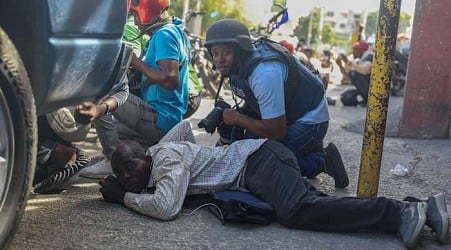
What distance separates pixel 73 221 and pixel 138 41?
2044 mm

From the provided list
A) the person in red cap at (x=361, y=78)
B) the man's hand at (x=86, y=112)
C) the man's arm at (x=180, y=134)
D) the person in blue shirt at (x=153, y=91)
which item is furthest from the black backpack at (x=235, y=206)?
the person in red cap at (x=361, y=78)

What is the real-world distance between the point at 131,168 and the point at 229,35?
1.04 meters

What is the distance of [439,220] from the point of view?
127 inches

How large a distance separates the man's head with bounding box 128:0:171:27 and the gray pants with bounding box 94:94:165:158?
571 mm

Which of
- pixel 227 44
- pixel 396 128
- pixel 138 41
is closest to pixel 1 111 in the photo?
pixel 227 44

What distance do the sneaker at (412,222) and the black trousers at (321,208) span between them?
5 cm

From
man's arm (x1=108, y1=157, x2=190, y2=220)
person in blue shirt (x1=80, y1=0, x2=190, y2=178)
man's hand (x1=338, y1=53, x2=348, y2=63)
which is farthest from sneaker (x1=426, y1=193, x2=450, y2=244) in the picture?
man's hand (x1=338, y1=53, x2=348, y2=63)

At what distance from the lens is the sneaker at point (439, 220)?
320 centimetres

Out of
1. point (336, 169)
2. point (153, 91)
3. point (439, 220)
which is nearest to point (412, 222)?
point (439, 220)

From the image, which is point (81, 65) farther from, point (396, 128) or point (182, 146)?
point (396, 128)

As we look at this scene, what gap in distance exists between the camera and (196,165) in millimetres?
3648

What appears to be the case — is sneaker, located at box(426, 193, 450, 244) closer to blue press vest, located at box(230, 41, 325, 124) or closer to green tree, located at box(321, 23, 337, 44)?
blue press vest, located at box(230, 41, 325, 124)

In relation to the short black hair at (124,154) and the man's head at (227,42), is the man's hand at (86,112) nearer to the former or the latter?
the short black hair at (124,154)

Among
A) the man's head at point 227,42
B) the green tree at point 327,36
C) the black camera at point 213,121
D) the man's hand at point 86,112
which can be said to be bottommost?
the green tree at point 327,36
